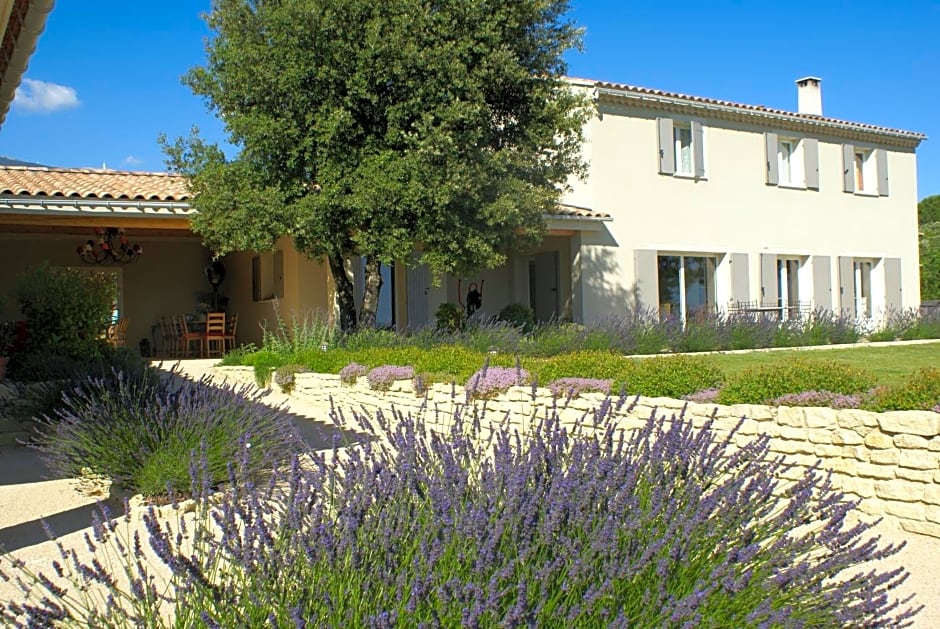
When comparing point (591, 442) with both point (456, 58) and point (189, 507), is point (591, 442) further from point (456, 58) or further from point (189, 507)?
point (456, 58)

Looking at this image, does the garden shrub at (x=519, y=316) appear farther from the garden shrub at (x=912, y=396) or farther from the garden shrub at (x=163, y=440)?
the garden shrub at (x=912, y=396)

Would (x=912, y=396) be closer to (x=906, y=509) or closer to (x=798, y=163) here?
(x=906, y=509)

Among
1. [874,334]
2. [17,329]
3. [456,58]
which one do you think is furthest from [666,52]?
[17,329]

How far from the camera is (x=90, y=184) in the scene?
43.9 feet

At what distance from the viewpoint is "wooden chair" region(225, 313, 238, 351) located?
15.2 m

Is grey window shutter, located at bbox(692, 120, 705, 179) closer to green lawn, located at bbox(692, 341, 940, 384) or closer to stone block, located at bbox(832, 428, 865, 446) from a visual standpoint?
green lawn, located at bbox(692, 341, 940, 384)

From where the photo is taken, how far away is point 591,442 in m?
3.24

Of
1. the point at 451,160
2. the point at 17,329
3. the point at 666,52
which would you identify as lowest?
the point at 17,329

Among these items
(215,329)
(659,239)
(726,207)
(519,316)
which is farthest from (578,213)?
A: (215,329)

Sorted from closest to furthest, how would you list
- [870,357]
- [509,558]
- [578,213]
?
1. [509,558]
2. [870,357]
3. [578,213]

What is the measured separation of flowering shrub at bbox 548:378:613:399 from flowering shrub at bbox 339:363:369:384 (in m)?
2.97

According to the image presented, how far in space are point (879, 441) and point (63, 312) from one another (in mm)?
8696

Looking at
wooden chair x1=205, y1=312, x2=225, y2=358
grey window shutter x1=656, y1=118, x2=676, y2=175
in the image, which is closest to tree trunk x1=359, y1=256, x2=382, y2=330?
wooden chair x1=205, y1=312, x2=225, y2=358

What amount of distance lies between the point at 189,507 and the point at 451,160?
647cm
